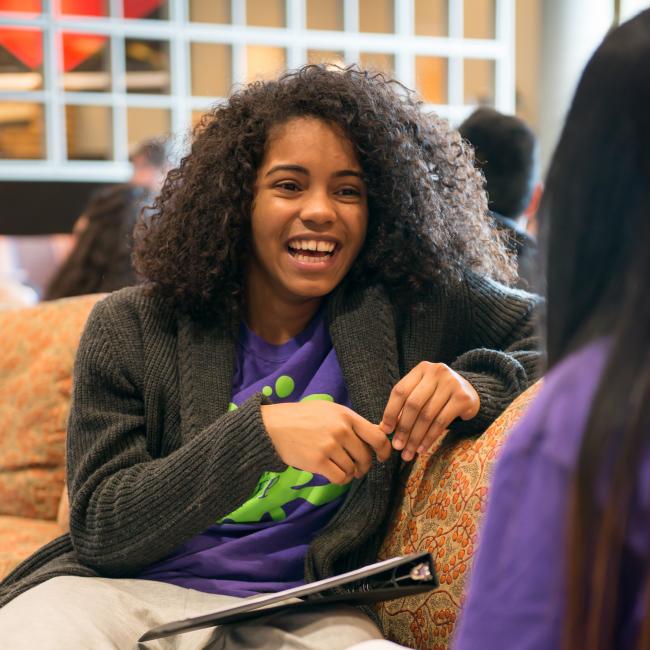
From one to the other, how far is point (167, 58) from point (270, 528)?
5.69 meters

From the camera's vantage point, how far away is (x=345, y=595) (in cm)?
124

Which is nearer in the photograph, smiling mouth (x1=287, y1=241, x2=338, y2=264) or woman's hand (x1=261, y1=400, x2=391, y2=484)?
woman's hand (x1=261, y1=400, x2=391, y2=484)

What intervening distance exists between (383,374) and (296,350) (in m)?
0.16

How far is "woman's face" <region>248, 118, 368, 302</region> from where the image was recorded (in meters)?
1.57

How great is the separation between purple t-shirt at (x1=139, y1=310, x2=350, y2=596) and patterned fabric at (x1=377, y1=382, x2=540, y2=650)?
0.39 feet

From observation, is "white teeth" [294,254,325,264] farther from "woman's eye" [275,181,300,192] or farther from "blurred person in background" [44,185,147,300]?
"blurred person in background" [44,185,147,300]

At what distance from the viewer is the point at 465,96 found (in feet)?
23.6

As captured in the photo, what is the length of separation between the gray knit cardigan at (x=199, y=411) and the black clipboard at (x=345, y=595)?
15 centimetres

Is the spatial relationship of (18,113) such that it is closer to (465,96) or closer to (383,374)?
(465,96)

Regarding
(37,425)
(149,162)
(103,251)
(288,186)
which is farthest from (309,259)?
(149,162)

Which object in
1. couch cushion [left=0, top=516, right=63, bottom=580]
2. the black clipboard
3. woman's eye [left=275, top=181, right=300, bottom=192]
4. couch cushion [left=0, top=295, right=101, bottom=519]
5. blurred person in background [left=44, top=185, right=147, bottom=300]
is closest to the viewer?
the black clipboard

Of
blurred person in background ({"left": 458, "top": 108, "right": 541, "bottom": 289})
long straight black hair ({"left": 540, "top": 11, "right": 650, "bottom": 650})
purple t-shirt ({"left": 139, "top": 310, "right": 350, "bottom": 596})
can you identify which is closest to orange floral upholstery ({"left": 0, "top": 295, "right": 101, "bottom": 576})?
purple t-shirt ({"left": 139, "top": 310, "right": 350, "bottom": 596})

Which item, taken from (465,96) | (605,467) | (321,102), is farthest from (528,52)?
(605,467)

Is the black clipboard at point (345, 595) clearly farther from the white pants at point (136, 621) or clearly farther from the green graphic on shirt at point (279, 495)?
the green graphic on shirt at point (279, 495)
